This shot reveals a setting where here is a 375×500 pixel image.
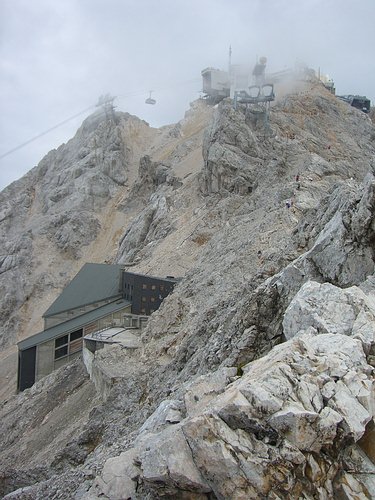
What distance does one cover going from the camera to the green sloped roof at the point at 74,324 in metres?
33.8

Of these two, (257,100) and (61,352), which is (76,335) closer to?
(61,352)

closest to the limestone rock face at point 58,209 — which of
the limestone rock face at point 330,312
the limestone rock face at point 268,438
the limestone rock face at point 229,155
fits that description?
the limestone rock face at point 229,155

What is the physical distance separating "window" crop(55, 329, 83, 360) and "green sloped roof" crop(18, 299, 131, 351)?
343 millimetres

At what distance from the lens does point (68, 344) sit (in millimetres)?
34219

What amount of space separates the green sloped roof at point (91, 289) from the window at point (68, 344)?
449cm

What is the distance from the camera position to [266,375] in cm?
864

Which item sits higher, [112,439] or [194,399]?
[194,399]

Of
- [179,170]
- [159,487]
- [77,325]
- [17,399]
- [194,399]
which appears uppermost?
[179,170]

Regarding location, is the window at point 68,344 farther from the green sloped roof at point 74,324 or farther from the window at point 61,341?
the green sloped roof at point 74,324

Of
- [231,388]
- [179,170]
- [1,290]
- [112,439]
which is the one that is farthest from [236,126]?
A: [231,388]

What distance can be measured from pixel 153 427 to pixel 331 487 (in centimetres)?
414

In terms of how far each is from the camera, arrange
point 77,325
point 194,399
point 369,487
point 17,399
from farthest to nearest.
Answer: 1. point 77,325
2. point 17,399
3. point 194,399
4. point 369,487

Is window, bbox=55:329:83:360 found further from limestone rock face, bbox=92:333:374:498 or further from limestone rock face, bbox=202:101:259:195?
limestone rock face, bbox=92:333:374:498

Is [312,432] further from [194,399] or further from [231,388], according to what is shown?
[194,399]
